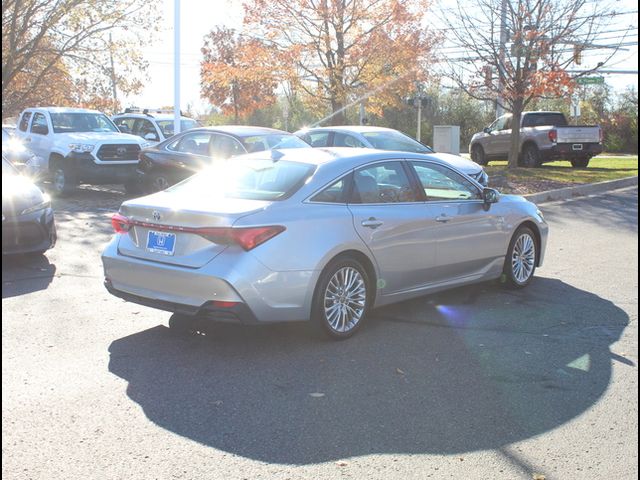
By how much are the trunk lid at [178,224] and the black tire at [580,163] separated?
20.5 m

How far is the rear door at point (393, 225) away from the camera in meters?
6.05

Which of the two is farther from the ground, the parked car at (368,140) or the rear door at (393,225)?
the parked car at (368,140)

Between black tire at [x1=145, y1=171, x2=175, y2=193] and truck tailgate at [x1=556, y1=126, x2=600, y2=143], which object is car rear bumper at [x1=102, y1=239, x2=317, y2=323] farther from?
truck tailgate at [x1=556, y1=126, x2=600, y2=143]

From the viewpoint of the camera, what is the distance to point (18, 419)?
4.20 meters

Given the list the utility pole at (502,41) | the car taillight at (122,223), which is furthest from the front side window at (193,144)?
the utility pole at (502,41)

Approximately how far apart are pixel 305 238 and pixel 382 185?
1.16 m

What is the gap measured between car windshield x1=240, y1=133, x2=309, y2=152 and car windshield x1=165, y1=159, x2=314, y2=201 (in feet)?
19.7

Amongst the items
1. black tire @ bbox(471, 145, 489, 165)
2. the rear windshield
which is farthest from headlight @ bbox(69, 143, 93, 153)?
black tire @ bbox(471, 145, 489, 165)

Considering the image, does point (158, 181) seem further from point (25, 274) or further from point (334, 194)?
point (334, 194)

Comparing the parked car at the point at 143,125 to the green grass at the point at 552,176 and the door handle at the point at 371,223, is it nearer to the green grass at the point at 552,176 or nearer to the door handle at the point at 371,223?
the green grass at the point at 552,176

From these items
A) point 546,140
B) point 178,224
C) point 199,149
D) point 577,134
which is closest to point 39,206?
point 178,224

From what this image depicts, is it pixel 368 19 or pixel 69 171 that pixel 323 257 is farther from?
pixel 368 19

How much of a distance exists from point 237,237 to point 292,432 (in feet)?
5.21

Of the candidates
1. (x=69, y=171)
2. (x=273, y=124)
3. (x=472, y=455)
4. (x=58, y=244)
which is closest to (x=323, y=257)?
(x=472, y=455)
